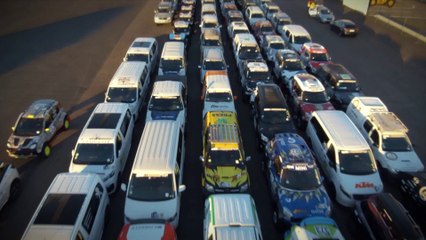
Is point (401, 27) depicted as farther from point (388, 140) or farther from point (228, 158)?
point (228, 158)

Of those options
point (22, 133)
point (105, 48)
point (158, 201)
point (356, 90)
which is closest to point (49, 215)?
point (158, 201)

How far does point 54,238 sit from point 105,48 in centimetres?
2010

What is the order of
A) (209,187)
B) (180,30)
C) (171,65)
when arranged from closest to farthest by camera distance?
(209,187) → (171,65) → (180,30)

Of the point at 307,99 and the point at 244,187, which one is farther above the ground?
the point at 307,99

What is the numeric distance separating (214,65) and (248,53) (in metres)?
3.19

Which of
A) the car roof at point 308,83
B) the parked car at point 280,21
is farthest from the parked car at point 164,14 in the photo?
the car roof at point 308,83

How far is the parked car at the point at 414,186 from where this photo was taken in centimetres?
1081

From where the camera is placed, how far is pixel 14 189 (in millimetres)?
11562

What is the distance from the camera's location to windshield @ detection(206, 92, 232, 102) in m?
15.6

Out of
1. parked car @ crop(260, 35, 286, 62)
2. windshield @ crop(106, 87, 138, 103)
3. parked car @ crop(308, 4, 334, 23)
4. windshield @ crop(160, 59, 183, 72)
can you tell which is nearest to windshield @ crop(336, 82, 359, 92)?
parked car @ crop(260, 35, 286, 62)

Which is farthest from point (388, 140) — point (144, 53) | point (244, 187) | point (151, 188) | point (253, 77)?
point (144, 53)

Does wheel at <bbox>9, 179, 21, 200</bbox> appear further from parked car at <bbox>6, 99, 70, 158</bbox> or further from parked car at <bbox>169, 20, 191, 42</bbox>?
parked car at <bbox>169, 20, 191, 42</bbox>

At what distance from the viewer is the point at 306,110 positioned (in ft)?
50.7

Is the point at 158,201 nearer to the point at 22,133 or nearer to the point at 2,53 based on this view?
the point at 22,133
